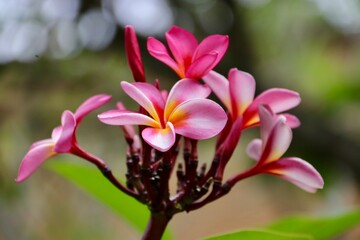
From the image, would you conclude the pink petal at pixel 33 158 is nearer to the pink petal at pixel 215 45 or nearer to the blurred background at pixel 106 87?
the pink petal at pixel 215 45

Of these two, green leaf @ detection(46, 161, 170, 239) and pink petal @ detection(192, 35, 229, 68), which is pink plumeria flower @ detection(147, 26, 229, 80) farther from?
green leaf @ detection(46, 161, 170, 239)

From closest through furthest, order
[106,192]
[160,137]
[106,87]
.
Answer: [160,137] < [106,192] < [106,87]

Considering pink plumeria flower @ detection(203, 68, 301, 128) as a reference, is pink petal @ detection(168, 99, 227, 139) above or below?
above

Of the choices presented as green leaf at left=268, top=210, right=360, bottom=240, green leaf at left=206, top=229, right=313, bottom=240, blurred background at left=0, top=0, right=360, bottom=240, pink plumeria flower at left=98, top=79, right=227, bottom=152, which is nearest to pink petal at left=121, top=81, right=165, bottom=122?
pink plumeria flower at left=98, top=79, right=227, bottom=152

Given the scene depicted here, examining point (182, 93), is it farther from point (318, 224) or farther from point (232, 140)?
point (318, 224)

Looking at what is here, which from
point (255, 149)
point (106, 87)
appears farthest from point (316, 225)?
point (106, 87)

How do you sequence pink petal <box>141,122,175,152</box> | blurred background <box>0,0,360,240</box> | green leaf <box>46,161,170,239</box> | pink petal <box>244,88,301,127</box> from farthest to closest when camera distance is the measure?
blurred background <box>0,0,360,240</box>
green leaf <box>46,161,170,239</box>
pink petal <box>244,88,301,127</box>
pink petal <box>141,122,175,152</box>
